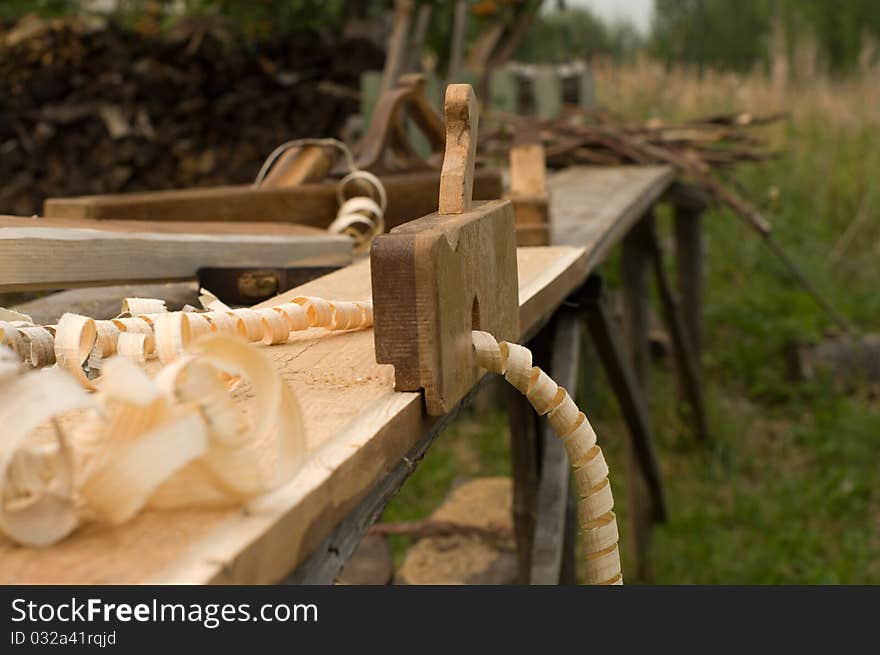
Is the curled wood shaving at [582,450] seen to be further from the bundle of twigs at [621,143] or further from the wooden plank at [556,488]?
the bundle of twigs at [621,143]

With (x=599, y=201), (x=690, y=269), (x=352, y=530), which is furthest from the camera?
(x=690, y=269)

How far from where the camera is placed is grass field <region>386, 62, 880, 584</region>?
15.3 ft

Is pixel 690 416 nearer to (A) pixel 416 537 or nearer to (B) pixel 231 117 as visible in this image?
(A) pixel 416 537

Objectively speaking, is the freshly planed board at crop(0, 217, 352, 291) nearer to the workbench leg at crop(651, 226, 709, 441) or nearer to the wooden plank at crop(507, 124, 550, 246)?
the wooden plank at crop(507, 124, 550, 246)

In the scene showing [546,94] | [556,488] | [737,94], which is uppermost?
[546,94]

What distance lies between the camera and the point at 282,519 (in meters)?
0.71

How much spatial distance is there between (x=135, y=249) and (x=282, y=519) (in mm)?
1087

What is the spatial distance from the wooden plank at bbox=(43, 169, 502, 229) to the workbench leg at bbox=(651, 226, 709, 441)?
2.66 meters

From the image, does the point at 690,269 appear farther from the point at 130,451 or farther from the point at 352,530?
the point at 130,451

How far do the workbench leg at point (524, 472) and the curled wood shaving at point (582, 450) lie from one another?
1828 millimetres

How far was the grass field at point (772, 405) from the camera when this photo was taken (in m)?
4.65

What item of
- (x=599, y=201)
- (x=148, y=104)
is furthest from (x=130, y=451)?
(x=148, y=104)

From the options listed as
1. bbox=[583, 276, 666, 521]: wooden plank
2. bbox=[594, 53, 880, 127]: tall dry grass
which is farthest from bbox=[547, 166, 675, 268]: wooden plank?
bbox=[594, 53, 880, 127]: tall dry grass

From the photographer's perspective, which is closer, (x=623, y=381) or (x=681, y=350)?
A: (x=623, y=381)
